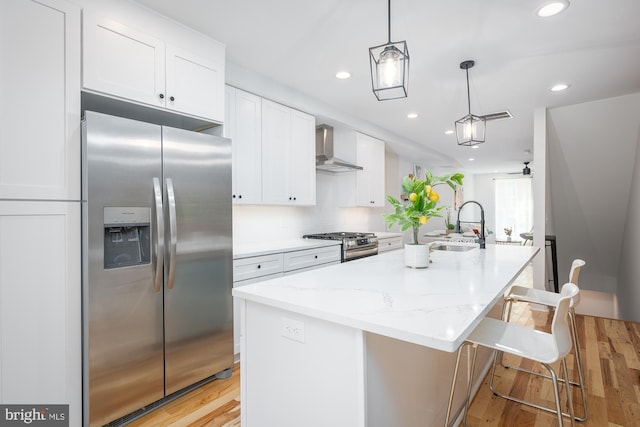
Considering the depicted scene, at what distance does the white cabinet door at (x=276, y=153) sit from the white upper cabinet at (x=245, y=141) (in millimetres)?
67

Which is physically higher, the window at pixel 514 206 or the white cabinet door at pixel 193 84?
the white cabinet door at pixel 193 84

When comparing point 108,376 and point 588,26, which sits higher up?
point 588,26

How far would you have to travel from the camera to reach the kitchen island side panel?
1095mm

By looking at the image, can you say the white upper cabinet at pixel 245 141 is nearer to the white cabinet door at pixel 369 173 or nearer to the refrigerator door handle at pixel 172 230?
the refrigerator door handle at pixel 172 230

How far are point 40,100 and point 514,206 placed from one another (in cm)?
1227

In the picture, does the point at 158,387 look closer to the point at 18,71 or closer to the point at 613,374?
the point at 18,71

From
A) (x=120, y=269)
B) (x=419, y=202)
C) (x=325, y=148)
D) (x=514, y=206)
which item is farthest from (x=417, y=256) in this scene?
(x=514, y=206)

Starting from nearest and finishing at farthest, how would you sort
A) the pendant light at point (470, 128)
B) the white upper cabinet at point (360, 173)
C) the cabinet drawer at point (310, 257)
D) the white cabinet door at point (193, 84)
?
the white cabinet door at point (193, 84), the pendant light at point (470, 128), the cabinet drawer at point (310, 257), the white upper cabinet at point (360, 173)

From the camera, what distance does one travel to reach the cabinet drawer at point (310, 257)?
312cm

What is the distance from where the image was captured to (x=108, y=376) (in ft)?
5.90

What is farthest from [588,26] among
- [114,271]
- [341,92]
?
[114,271]

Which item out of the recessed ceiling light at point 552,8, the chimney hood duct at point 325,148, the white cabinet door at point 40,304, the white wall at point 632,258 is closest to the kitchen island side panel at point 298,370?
the white cabinet door at point 40,304

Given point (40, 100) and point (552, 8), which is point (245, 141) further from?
point (552, 8)

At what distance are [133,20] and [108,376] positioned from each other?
2092 millimetres
